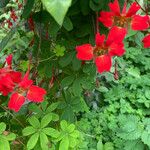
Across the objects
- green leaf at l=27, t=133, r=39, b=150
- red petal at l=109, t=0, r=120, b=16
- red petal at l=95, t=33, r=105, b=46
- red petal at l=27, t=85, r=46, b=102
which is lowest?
green leaf at l=27, t=133, r=39, b=150

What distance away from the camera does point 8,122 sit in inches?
52.9

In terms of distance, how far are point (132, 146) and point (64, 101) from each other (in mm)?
785

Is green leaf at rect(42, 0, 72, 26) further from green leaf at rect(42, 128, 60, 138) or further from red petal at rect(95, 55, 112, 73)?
green leaf at rect(42, 128, 60, 138)

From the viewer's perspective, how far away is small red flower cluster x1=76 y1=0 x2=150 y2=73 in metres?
0.86

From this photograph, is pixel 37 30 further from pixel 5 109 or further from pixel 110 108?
pixel 110 108

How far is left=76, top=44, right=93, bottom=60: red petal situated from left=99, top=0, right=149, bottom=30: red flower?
9cm

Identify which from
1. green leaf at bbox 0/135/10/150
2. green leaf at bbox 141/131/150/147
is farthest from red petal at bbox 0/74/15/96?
green leaf at bbox 141/131/150/147

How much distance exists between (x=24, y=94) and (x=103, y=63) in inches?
8.7

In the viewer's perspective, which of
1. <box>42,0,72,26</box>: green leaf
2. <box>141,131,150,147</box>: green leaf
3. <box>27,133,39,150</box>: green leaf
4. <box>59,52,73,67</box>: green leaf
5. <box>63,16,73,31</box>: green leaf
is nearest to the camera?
<box>42,0,72,26</box>: green leaf

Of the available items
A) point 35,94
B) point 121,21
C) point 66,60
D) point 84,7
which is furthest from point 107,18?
point 66,60

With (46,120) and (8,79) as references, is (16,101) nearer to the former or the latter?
(8,79)

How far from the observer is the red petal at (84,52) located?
87cm

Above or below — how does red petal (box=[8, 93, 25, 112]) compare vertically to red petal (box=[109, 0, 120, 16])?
below

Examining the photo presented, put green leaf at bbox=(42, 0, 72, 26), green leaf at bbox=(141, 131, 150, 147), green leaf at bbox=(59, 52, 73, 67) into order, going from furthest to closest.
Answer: green leaf at bbox=(141, 131, 150, 147), green leaf at bbox=(59, 52, 73, 67), green leaf at bbox=(42, 0, 72, 26)
